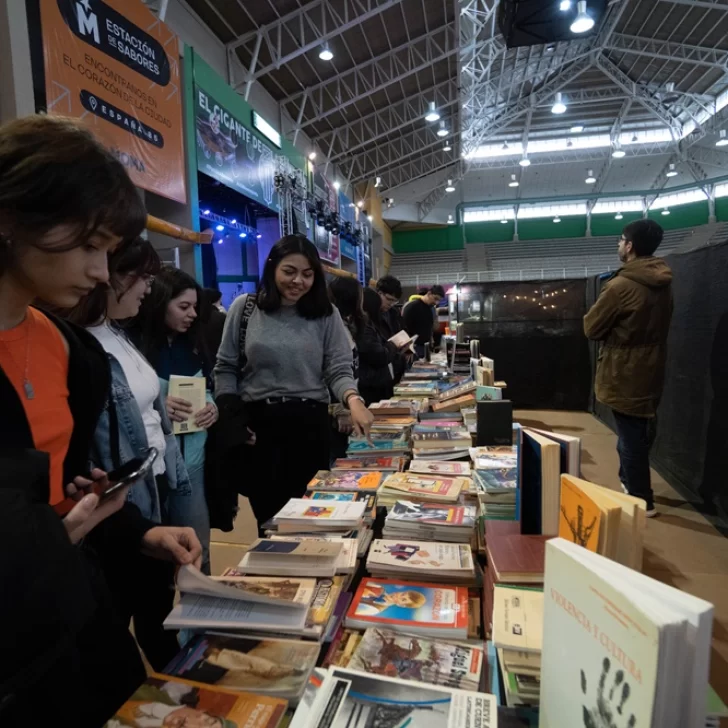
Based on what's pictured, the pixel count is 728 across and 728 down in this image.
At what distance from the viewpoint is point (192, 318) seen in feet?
5.90

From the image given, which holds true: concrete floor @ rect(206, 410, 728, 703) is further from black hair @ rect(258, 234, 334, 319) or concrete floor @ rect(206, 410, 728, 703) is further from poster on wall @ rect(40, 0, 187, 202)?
poster on wall @ rect(40, 0, 187, 202)

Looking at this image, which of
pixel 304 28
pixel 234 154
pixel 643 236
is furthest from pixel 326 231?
pixel 643 236

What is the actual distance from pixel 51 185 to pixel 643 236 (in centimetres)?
293

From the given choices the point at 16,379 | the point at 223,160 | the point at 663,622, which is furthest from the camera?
the point at 223,160

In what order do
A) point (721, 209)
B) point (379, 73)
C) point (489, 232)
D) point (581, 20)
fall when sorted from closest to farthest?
point (581, 20) → point (379, 73) → point (721, 209) → point (489, 232)

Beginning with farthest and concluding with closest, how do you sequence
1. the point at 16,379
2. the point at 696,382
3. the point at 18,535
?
1. the point at 696,382
2. the point at 16,379
3. the point at 18,535

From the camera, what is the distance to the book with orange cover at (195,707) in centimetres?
67

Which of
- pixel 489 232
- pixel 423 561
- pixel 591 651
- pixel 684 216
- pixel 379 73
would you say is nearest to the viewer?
pixel 591 651

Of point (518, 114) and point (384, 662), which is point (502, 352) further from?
point (518, 114)

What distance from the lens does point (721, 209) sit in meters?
17.9

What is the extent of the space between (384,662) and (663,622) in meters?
0.56

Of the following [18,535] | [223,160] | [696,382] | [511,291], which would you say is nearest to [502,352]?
[511,291]

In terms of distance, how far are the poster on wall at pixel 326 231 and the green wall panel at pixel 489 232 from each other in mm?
11228

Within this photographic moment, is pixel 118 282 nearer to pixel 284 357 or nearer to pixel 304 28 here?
pixel 284 357
